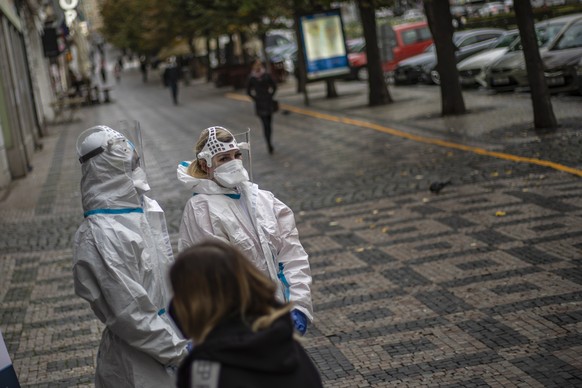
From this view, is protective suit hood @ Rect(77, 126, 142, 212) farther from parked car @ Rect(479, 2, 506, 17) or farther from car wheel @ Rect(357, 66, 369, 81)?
parked car @ Rect(479, 2, 506, 17)

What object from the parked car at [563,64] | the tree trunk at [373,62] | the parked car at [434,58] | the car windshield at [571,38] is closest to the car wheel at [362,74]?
the parked car at [434,58]

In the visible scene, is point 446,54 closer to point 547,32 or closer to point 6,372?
point 547,32

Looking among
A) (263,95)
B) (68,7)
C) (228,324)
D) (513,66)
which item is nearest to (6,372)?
(228,324)

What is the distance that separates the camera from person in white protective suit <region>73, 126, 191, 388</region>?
4.45 meters

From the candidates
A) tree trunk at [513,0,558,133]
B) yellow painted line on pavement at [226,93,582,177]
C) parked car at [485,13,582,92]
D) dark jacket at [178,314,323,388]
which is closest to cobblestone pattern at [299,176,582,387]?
yellow painted line on pavement at [226,93,582,177]

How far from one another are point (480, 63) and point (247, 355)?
87.0ft

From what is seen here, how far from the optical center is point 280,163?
18.8m

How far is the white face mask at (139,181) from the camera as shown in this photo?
478 centimetres

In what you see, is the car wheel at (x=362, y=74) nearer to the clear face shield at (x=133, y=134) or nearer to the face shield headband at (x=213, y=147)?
the clear face shield at (x=133, y=134)

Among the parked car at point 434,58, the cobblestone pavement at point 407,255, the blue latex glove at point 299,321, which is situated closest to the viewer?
the blue latex glove at point 299,321

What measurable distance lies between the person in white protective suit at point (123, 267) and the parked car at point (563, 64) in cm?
1792

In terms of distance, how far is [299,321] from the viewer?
4.48 metres

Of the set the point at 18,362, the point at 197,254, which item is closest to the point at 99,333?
the point at 18,362

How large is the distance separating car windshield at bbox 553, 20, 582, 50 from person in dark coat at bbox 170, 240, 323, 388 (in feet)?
68.9
